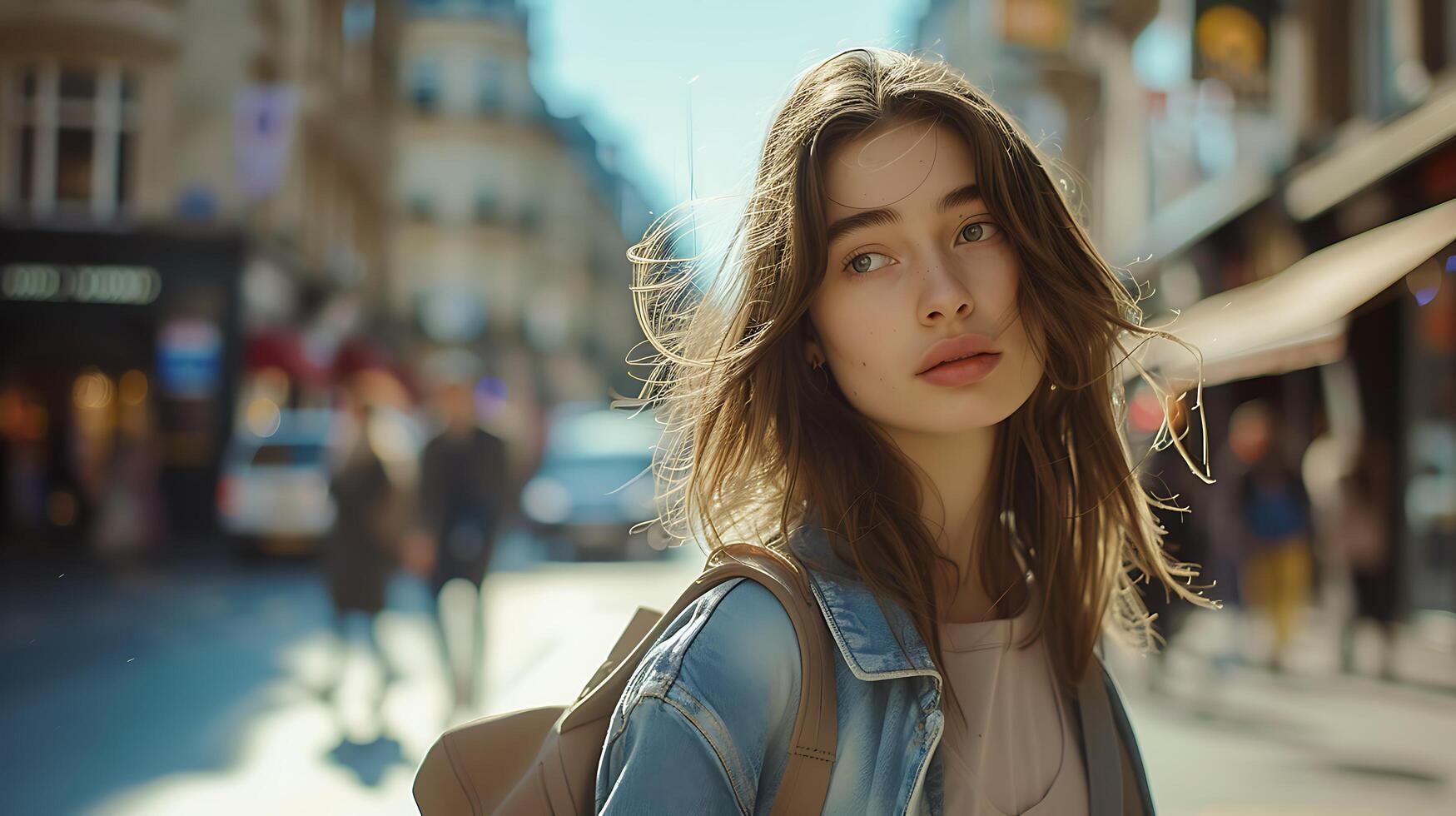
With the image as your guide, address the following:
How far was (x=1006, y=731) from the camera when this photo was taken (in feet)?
4.94

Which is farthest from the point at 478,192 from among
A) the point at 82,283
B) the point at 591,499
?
the point at 591,499

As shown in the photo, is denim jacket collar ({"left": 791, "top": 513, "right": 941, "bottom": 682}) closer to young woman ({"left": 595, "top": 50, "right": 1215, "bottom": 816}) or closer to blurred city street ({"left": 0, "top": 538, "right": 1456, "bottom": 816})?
young woman ({"left": 595, "top": 50, "right": 1215, "bottom": 816})

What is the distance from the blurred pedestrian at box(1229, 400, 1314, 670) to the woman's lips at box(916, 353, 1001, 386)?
759cm

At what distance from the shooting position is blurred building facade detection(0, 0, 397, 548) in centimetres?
1947

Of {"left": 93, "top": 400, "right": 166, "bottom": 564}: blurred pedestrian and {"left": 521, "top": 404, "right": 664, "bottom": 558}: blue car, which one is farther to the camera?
{"left": 521, "top": 404, "right": 664, "bottom": 558}: blue car

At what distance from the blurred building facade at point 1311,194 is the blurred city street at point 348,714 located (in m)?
1.32

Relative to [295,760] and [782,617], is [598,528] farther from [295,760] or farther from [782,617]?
[782,617]

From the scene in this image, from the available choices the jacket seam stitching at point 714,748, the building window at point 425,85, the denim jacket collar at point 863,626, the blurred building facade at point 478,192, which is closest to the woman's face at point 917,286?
the denim jacket collar at point 863,626

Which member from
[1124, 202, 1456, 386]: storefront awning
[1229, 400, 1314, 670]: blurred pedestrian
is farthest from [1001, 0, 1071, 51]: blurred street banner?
[1229, 400, 1314, 670]: blurred pedestrian

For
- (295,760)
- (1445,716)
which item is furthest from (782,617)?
(1445,716)

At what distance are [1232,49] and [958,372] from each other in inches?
505

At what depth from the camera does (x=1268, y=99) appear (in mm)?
12859

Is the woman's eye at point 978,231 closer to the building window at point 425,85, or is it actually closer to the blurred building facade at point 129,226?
the blurred building facade at point 129,226

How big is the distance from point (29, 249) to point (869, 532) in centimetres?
2143
